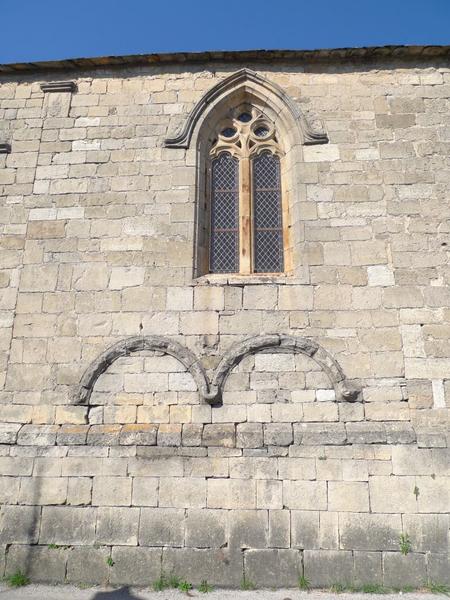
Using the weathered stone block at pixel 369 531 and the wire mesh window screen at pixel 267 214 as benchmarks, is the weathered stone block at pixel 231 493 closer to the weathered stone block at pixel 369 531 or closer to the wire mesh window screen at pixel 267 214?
the weathered stone block at pixel 369 531

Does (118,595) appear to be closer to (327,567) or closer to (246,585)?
(246,585)

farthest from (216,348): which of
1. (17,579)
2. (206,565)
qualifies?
(17,579)

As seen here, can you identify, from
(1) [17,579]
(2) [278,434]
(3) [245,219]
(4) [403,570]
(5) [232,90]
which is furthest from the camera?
(5) [232,90]

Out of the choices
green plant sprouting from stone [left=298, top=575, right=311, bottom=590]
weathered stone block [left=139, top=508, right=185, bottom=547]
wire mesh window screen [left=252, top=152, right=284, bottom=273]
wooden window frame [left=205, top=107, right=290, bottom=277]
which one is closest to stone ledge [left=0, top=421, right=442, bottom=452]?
weathered stone block [left=139, top=508, right=185, bottom=547]

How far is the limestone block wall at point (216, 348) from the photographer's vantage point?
15.8 feet

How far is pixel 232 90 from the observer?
21.5ft

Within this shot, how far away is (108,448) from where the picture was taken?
5.14 metres

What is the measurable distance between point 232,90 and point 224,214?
5.61ft

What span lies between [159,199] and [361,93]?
117 inches

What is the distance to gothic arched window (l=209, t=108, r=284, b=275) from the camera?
6055mm

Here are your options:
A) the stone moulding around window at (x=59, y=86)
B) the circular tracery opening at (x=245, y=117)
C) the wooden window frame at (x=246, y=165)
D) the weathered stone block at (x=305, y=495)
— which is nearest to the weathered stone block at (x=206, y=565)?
the weathered stone block at (x=305, y=495)

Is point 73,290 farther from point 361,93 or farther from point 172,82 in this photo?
point 361,93

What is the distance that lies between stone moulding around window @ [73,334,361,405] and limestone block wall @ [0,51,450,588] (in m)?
0.02

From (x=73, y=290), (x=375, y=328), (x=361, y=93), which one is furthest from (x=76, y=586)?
(x=361, y=93)
